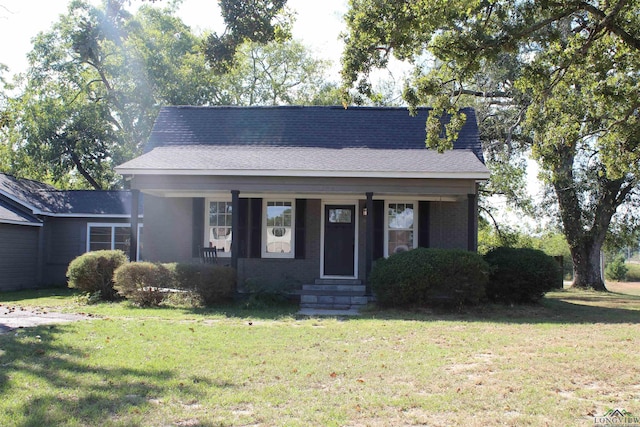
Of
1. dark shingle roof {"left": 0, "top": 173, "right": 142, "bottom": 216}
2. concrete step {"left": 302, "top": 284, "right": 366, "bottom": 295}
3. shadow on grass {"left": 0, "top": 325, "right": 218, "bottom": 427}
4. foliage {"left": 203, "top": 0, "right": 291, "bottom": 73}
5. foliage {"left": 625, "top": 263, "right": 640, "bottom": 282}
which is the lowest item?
foliage {"left": 625, "top": 263, "right": 640, "bottom": 282}

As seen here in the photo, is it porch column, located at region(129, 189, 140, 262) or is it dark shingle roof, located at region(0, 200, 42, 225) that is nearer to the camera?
porch column, located at region(129, 189, 140, 262)

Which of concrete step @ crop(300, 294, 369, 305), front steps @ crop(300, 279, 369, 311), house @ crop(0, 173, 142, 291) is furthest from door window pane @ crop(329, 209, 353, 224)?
house @ crop(0, 173, 142, 291)

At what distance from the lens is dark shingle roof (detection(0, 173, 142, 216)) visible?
61.8ft

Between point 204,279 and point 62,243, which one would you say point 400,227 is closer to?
point 204,279

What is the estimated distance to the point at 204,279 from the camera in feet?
40.4

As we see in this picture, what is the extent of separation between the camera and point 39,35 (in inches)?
1101

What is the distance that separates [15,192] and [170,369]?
15916 millimetres

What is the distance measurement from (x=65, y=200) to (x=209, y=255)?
8301mm

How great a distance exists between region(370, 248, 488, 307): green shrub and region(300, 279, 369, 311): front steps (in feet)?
3.19

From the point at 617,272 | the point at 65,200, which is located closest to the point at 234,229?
the point at 65,200

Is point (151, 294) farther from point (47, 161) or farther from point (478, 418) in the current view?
point (47, 161)

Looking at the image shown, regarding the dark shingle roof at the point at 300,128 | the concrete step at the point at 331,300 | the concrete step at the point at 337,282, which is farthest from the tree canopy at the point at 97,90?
the concrete step at the point at 331,300

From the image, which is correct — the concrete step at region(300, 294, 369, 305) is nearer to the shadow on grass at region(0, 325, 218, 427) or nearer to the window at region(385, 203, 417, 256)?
the window at region(385, 203, 417, 256)

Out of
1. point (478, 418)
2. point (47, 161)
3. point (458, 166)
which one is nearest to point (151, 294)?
point (458, 166)
